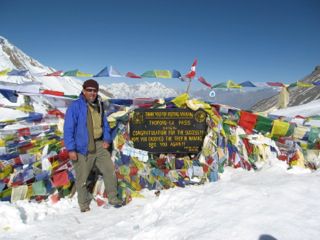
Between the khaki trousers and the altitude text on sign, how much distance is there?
94 centimetres

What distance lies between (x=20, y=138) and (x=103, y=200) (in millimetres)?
2029

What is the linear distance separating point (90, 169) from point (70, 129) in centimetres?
80

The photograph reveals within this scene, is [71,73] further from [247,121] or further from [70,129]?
[247,121]

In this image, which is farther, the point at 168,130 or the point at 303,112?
the point at 303,112

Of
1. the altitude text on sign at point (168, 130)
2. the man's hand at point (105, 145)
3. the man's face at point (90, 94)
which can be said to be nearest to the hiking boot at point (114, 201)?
the man's hand at point (105, 145)

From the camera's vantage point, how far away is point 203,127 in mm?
6637

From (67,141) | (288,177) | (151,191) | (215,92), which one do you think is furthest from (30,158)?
(288,177)

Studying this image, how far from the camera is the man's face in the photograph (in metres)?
5.34

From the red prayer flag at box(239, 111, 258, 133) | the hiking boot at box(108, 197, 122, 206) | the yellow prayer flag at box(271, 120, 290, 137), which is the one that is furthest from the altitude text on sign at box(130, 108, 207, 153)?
the yellow prayer flag at box(271, 120, 290, 137)

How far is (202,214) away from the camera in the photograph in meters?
4.30

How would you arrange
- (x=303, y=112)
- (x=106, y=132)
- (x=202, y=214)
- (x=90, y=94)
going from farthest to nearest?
(x=303, y=112) < (x=106, y=132) < (x=90, y=94) < (x=202, y=214)

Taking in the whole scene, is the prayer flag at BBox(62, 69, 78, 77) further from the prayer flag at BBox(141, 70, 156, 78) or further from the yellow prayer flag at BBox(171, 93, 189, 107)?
the yellow prayer flag at BBox(171, 93, 189, 107)

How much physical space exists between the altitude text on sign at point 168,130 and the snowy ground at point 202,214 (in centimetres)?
97

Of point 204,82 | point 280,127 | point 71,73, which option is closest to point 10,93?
point 71,73
